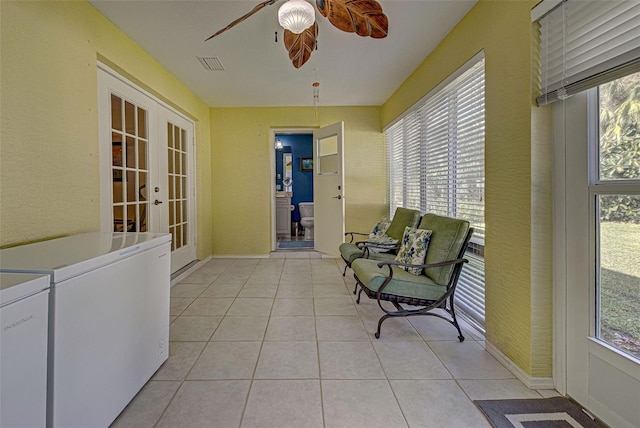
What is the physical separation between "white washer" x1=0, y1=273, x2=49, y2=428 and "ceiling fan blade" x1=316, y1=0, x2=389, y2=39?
6.33ft

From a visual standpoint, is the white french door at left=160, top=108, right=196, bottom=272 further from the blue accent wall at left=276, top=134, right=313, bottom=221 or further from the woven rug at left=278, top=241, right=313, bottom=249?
the blue accent wall at left=276, top=134, right=313, bottom=221

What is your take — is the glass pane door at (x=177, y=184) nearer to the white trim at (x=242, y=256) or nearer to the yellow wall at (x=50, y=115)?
the white trim at (x=242, y=256)

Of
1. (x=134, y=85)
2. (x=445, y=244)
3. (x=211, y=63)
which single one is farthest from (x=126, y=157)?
(x=445, y=244)

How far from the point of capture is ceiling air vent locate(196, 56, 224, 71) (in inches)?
114

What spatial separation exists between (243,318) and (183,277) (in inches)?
60.0

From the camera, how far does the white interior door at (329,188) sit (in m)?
4.16

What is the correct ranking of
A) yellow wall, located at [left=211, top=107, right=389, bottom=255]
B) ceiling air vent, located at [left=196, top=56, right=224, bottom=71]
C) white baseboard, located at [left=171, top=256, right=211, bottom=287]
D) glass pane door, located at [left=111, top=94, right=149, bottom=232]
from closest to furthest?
glass pane door, located at [left=111, top=94, right=149, bottom=232] < ceiling air vent, located at [left=196, top=56, right=224, bottom=71] < white baseboard, located at [left=171, top=256, right=211, bottom=287] < yellow wall, located at [left=211, top=107, right=389, bottom=255]

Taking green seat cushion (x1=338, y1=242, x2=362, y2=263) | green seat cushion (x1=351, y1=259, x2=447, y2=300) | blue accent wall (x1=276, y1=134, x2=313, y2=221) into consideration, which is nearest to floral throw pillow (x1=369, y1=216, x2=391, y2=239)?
green seat cushion (x1=338, y1=242, x2=362, y2=263)

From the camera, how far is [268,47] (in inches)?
104

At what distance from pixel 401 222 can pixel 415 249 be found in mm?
811

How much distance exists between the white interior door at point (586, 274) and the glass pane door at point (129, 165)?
10.4 ft

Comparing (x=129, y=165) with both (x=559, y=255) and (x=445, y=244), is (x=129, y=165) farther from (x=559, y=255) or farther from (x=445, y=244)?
(x=559, y=255)

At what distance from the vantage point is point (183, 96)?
11.7ft

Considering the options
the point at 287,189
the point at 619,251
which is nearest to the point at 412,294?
the point at 619,251
